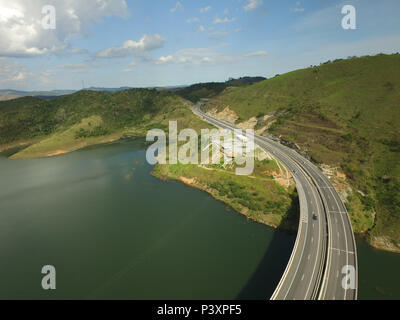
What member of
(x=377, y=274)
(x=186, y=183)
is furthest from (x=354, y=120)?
(x=186, y=183)

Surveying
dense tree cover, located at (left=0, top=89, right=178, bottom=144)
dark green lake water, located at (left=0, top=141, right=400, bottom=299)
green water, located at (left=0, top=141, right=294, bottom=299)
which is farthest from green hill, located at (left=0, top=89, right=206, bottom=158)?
dark green lake water, located at (left=0, top=141, right=400, bottom=299)

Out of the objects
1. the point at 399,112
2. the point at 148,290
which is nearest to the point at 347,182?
the point at 399,112

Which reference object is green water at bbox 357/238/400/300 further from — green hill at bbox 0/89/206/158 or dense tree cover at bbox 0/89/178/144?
dense tree cover at bbox 0/89/178/144

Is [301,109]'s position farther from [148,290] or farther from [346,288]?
[148,290]

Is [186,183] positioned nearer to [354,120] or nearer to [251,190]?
[251,190]

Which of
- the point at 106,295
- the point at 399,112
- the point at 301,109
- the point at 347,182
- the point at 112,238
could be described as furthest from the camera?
the point at 301,109

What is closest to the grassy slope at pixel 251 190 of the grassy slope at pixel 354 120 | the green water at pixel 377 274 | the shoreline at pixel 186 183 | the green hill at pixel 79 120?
the shoreline at pixel 186 183
